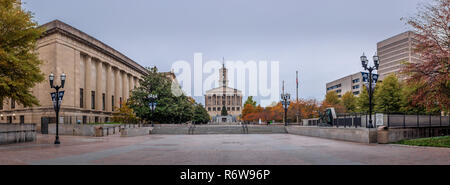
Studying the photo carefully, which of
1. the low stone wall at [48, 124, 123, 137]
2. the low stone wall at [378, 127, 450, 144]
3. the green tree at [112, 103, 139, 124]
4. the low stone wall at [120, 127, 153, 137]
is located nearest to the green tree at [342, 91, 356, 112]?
the green tree at [112, 103, 139, 124]

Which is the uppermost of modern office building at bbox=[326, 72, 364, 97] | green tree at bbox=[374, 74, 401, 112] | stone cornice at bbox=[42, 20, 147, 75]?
stone cornice at bbox=[42, 20, 147, 75]

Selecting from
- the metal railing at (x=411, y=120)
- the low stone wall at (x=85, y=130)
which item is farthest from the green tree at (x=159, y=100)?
the metal railing at (x=411, y=120)

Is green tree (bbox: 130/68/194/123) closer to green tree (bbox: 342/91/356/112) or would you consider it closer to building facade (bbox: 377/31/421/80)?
green tree (bbox: 342/91/356/112)

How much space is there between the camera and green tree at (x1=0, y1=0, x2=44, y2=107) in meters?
20.3

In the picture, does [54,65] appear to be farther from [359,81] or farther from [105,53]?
[359,81]

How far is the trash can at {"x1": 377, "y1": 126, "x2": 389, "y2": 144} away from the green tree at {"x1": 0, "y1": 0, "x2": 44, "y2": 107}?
23702 mm

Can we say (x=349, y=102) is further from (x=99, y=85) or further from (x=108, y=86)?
(x=99, y=85)

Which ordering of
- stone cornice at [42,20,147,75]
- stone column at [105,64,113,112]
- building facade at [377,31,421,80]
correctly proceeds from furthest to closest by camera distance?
building facade at [377,31,421,80] → stone column at [105,64,113,112] → stone cornice at [42,20,147,75]

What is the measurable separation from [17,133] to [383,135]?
82.3 ft

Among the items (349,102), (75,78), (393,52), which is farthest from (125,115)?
(393,52)

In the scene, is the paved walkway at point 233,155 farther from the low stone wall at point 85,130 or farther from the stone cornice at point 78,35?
the stone cornice at point 78,35

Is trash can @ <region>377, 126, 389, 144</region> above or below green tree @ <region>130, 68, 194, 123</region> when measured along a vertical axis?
below
